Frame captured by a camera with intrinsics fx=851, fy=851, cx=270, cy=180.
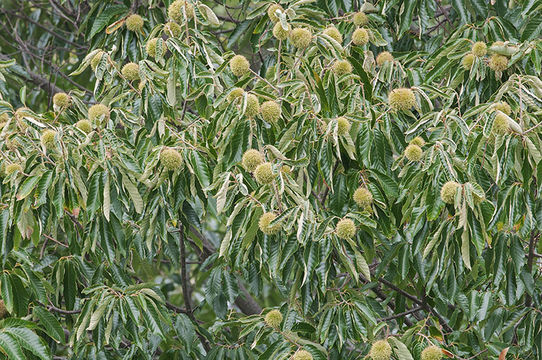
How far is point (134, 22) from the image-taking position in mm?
3705

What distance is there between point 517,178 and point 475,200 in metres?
0.29

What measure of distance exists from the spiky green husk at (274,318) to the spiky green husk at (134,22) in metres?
1.46

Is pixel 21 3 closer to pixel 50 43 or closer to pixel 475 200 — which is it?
pixel 50 43

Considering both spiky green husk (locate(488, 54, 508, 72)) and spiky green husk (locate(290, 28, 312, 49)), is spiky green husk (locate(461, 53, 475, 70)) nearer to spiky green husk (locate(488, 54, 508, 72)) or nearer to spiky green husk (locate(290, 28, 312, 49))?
spiky green husk (locate(488, 54, 508, 72))

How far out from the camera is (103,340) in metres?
3.17

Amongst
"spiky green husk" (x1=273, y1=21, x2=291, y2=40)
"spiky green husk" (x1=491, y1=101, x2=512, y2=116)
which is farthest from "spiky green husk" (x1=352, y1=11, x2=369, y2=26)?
"spiky green husk" (x1=491, y1=101, x2=512, y2=116)

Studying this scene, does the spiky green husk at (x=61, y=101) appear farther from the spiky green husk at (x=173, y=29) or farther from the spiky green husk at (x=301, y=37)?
the spiky green husk at (x=301, y=37)

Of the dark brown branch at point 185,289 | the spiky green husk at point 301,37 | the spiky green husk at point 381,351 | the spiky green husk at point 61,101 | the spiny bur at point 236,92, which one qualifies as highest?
the spiky green husk at point 301,37

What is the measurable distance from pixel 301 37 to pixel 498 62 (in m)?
0.76

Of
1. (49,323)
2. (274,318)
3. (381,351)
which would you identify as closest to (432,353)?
(381,351)

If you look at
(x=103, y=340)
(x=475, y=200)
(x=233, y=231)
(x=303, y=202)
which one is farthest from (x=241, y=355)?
(x=475, y=200)

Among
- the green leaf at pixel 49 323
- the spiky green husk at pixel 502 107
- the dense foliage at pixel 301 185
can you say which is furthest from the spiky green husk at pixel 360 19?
the green leaf at pixel 49 323

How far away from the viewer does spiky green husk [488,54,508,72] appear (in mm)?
3117

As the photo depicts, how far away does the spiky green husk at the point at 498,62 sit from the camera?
3117 mm
